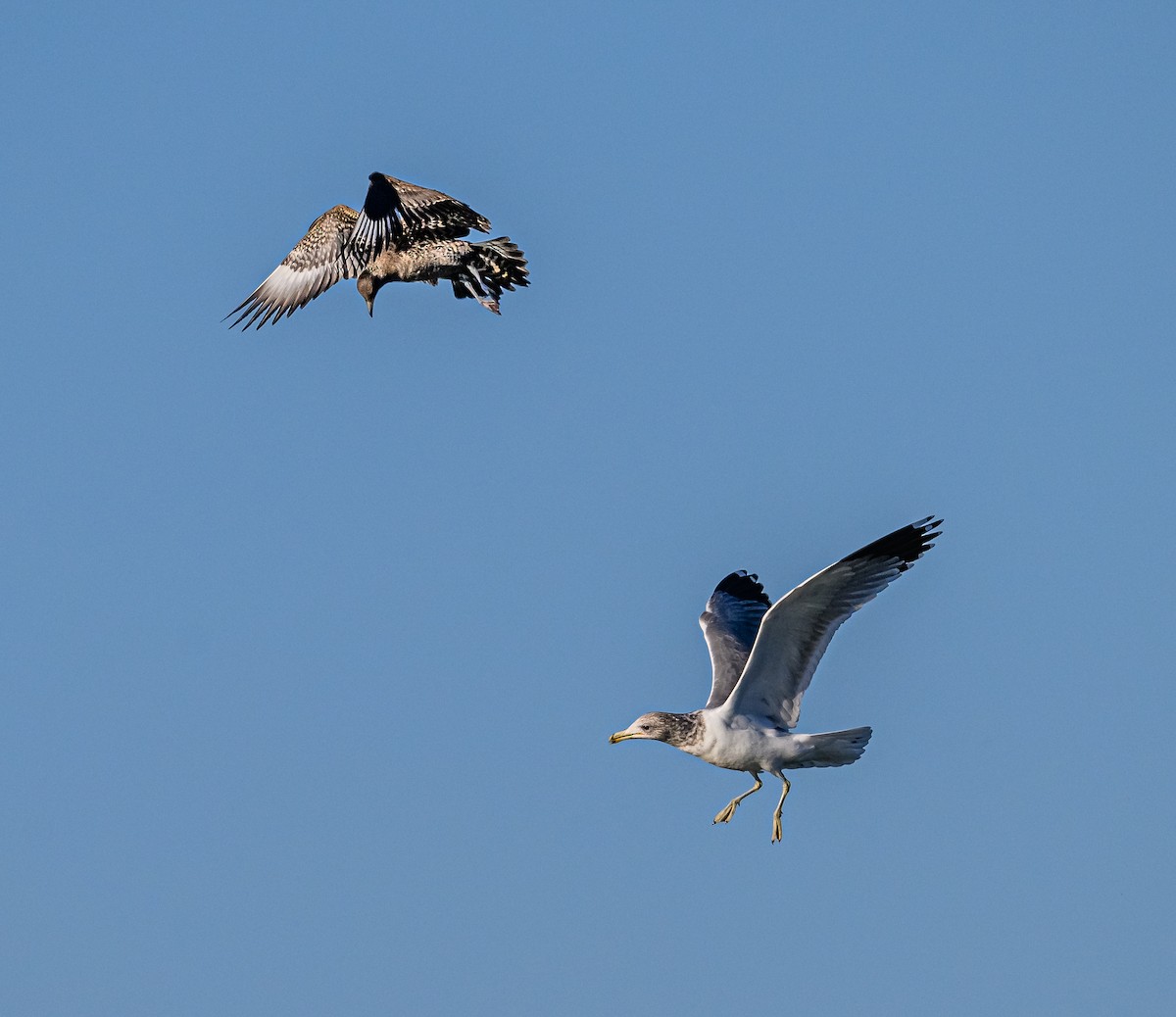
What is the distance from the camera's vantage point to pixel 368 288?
26875mm

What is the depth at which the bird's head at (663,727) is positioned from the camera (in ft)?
64.6

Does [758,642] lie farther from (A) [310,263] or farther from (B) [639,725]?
(A) [310,263]

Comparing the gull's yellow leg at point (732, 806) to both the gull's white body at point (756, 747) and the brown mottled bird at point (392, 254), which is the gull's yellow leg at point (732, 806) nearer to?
the gull's white body at point (756, 747)

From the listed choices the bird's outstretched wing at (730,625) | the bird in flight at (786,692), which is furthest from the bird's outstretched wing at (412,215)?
the bird in flight at (786,692)

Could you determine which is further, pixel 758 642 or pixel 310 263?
pixel 310 263

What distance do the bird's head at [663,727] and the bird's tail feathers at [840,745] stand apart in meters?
1.31

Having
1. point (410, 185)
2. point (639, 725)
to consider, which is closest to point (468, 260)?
point (410, 185)

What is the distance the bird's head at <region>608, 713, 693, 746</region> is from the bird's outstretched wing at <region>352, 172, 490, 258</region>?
305 inches

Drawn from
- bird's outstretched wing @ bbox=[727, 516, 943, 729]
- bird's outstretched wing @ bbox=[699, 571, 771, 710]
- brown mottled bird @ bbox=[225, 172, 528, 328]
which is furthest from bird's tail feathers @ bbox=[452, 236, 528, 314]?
bird's outstretched wing @ bbox=[727, 516, 943, 729]

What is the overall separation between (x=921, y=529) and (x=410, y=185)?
29.1 ft

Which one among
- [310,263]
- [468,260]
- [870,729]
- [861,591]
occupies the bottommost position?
[870,729]

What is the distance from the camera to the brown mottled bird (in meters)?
24.7

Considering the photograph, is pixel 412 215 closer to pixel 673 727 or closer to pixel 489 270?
pixel 489 270

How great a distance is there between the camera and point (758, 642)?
19094 millimetres
